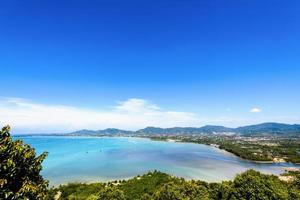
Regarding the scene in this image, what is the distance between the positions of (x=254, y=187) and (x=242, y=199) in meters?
1.38

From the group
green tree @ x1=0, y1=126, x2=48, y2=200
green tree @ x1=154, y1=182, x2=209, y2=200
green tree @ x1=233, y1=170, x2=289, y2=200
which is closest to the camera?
green tree @ x1=0, y1=126, x2=48, y2=200

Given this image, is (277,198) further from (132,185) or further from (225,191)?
(132,185)

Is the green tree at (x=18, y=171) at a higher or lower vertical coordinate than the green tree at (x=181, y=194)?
higher

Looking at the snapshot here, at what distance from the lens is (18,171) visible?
704 centimetres

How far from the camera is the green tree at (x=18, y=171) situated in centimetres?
650

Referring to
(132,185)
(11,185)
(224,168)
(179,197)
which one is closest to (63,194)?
(132,185)

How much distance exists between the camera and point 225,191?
21.0m

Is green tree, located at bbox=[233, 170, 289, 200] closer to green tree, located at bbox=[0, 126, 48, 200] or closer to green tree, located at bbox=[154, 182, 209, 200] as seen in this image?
green tree, located at bbox=[154, 182, 209, 200]

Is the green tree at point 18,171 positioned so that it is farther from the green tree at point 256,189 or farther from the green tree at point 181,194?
the green tree at point 256,189

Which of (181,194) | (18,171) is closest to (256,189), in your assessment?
(181,194)

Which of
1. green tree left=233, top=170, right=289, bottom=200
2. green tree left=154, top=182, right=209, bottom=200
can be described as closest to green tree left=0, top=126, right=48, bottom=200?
green tree left=154, top=182, right=209, bottom=200

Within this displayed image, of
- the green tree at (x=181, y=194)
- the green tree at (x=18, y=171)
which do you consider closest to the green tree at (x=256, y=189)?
the green tree at (x=181, y=194)

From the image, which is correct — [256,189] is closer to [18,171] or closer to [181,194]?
[181,194]

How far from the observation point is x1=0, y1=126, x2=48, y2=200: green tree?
6504mm
